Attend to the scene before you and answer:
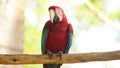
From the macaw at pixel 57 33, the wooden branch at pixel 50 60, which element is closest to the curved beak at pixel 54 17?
the macaw at pixel 57 33

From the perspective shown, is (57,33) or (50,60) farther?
(57,33)

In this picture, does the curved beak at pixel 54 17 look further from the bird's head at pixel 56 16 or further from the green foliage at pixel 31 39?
the green foliage at pixel 31 39

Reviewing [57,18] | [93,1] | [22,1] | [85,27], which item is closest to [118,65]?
[85,27]

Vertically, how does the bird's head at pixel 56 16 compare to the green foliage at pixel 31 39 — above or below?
above

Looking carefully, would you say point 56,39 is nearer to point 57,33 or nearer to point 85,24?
point 57,33

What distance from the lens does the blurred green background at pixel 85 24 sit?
1588 millimetres

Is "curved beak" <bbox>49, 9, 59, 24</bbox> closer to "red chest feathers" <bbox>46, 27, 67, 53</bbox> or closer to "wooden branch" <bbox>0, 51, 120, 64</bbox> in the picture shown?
"red chest feathers" <bbox>46, 27, 67, 53</bbox>

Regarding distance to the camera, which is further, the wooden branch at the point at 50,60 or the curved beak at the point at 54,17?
the curved beak at the point at 54,17

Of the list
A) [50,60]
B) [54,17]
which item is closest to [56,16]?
[54,17]

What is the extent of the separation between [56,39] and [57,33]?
3 centimetres

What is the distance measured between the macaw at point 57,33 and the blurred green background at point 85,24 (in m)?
0.28

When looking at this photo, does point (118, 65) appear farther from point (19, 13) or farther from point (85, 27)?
point (19, 13)

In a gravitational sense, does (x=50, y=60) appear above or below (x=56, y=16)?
below

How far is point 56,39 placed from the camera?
131 centimetres
